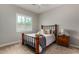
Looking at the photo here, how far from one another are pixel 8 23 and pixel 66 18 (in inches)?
43.0

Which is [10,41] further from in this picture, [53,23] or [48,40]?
[53,23]

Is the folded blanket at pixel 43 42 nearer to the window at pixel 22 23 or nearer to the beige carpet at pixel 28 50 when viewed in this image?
the beige carpet at pixel 28 50

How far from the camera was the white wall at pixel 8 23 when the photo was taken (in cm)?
120

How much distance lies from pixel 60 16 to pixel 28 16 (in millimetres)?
628

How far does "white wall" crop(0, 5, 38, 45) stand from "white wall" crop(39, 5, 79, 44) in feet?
1.01

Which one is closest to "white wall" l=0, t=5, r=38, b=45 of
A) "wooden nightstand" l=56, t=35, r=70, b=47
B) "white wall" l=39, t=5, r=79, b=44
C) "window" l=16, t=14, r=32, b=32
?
"window" l=16, t=14, r=32, b=32

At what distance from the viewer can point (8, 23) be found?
126 cm

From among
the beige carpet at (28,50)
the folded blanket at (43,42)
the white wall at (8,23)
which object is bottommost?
the beige carpet at (28,50)

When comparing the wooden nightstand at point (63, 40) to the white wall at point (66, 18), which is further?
the wooden nightstand at point (63, 40)

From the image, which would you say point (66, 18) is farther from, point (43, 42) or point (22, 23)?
point (22, 23)

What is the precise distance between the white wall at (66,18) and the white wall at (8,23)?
31 cm

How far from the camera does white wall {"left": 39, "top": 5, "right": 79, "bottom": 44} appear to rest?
1232 mm

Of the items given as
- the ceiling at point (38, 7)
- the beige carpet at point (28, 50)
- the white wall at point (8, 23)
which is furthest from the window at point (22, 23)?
the beige carpet at point (28, 50)

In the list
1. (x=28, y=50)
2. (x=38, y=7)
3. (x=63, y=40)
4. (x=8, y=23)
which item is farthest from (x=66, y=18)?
(x=8, y=23)
